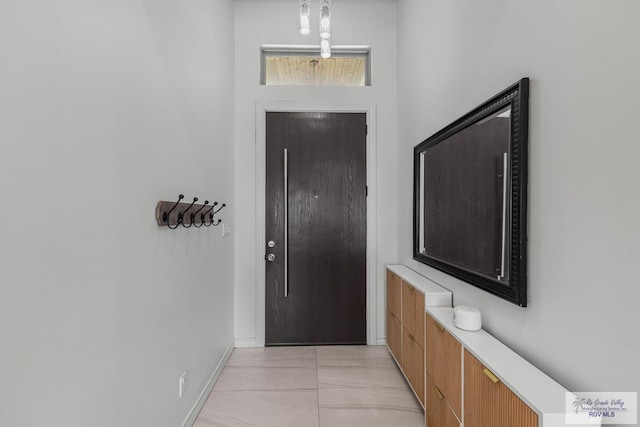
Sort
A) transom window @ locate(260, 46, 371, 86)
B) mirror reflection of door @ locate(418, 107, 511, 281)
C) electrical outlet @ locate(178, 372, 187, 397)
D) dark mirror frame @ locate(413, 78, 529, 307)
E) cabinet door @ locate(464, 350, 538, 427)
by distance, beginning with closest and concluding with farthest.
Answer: cabinet door @ locate(464, 350, 538, 427) → dark mirror frame @ locate(413, 78, 529, 307) → mirror reflection of door @ locate(418, 107, 511, 281) → electrical outlet @ locate(178, 372, 187, 397) → transom window @ locate(260, 46, 371, 86)

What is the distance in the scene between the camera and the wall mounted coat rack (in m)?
1.62

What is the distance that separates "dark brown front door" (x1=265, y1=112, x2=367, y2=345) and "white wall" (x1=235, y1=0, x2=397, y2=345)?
0.52ft

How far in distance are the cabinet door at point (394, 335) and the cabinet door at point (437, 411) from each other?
0.69 meters

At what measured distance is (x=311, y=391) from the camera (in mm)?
2404

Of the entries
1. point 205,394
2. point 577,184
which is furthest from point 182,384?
point 577,184

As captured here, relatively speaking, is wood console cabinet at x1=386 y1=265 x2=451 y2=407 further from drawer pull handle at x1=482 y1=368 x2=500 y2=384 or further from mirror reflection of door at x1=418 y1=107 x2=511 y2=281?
drawer pull handle at x1=482 y1=368 x2=500 y2=384

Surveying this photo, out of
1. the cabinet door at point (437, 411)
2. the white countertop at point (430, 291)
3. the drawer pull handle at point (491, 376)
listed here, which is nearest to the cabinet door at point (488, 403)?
the drawer pull handle at point (491, 376)

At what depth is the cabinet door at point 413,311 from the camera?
209 centimetres

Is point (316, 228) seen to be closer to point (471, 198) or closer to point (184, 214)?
point (184, 214)

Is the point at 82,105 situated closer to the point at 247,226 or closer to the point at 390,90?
the point at 247,226

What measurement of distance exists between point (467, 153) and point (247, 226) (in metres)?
2.13

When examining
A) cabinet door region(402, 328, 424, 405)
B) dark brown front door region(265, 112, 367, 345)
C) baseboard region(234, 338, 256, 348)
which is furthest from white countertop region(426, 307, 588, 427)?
baseboard region(234, 338, 256, 348)

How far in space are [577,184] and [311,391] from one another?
2.10 metres

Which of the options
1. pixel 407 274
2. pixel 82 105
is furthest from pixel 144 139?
pixel 407 274
